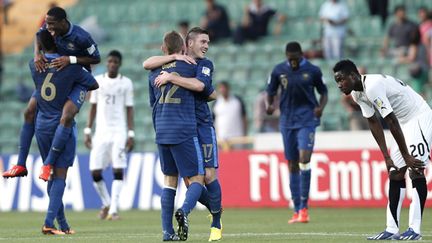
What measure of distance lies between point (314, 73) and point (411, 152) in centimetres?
544

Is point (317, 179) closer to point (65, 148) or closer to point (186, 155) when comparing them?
point (65, 148)

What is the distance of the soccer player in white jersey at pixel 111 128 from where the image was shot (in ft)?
63.2

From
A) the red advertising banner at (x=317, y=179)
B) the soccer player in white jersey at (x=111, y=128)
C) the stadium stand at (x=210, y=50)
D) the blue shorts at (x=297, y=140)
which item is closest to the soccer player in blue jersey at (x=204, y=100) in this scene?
the blue shorts at (x=297, y=140)

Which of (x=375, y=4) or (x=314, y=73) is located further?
(x=375, y=4)

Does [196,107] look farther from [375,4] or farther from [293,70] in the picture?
[375,4]

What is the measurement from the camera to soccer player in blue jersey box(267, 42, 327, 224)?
17.9 meters

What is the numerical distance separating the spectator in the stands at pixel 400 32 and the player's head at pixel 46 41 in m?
12.1

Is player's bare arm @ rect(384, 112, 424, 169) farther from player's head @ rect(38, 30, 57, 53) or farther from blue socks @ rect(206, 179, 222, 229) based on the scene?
player's head @ rect(38, 30, 57, 53)

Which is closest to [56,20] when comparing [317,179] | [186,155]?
[186,155]

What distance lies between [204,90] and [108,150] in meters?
7.26

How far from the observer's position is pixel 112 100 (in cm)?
1942

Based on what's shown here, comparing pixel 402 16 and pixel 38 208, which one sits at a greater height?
pixel 402 16

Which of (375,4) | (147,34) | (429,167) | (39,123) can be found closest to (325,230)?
(39,123)

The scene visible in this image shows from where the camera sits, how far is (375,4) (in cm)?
2725
